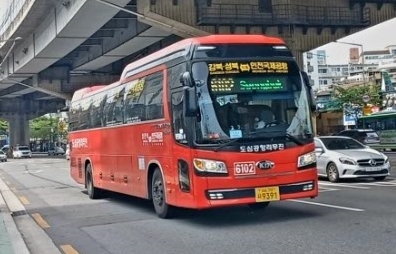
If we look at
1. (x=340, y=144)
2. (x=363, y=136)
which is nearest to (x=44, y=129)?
(x=363, y=136)

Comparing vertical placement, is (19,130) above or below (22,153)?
above

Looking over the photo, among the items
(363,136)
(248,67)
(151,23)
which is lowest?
(363,136)

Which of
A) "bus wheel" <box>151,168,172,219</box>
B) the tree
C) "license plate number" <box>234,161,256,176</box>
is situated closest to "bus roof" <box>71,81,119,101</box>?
"bus wheel" <box>151,168,172,219</box>

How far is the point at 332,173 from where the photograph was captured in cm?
1742

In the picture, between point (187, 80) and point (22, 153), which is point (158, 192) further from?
point (22, 153)

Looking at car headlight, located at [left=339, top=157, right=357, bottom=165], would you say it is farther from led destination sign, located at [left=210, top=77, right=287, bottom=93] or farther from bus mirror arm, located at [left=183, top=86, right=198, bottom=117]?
bus mirror arm, located at [left=183, top=86, right=198, bottom=117]

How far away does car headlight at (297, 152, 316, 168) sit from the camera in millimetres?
9648

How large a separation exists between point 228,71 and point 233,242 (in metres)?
2.85

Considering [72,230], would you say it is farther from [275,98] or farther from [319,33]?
[319,33]

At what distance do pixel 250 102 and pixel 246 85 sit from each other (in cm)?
29

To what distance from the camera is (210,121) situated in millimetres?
9312

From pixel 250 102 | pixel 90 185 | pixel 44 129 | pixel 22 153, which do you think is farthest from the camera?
pixel 44 129

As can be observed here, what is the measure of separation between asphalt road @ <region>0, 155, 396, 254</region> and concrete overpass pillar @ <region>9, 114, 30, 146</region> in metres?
70.9

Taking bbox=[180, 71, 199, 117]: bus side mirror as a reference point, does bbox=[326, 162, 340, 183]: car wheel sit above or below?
below
